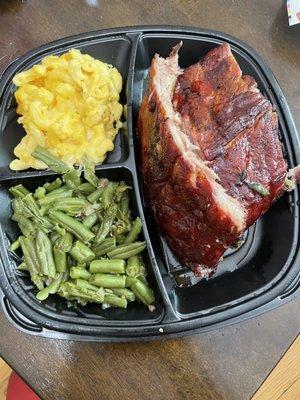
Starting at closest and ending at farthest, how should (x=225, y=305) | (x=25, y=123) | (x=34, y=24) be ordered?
(x=225, y=305)
(x=25, y=123)
(x=34, y=24)

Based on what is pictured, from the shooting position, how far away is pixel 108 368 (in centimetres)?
234

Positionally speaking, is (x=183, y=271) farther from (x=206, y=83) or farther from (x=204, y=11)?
(x=204, y=11)

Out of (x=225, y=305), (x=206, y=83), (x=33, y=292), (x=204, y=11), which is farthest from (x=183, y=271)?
(x=204, y=11)

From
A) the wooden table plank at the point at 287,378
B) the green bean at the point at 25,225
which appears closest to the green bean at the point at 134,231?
the green bean at the point at 25,225

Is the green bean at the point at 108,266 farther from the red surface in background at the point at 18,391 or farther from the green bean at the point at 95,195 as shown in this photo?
the red surface in background at the point at 18,391

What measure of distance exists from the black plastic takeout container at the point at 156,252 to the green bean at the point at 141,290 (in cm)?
4

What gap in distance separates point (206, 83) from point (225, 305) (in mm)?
1008

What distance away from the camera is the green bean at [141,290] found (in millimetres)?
2283

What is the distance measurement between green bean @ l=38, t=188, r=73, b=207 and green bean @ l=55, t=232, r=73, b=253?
0.58ft

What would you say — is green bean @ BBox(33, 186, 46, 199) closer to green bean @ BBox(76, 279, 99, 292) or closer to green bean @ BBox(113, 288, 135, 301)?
green bean @ BBox(76, 279, 99, 292)

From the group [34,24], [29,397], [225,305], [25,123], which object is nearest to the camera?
[225,305]

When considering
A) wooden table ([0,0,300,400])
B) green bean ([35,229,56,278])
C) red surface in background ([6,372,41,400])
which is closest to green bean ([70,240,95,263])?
green bean ([35,229,56,278])

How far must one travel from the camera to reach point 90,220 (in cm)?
240

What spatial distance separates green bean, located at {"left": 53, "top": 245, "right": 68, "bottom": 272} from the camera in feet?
7.63
